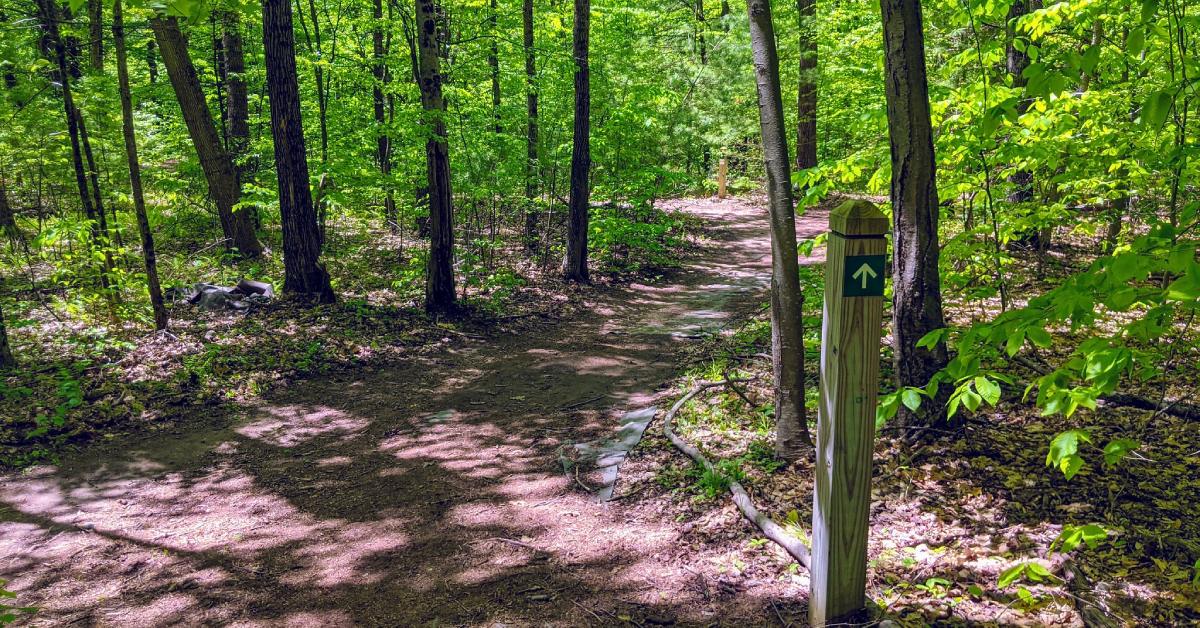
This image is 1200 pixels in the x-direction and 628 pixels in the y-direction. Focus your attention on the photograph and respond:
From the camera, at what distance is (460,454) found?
5699 mm

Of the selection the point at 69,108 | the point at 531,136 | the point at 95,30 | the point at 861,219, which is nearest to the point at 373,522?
the point at 861,219

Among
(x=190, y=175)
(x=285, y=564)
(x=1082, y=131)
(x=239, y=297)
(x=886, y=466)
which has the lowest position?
(x=285, y=564)

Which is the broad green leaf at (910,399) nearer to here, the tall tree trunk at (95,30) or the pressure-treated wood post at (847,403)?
the pressure-treated wood post at (847,403)

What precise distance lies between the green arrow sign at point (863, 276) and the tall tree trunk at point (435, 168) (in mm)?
7494

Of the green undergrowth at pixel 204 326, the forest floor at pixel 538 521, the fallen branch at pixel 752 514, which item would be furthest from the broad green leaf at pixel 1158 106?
the green undergrowth at pixel 204 326

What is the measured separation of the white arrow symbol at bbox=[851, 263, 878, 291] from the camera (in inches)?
104

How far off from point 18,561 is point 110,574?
2.25ft

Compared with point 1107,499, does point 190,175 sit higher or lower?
higher

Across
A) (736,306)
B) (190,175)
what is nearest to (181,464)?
(736,306)

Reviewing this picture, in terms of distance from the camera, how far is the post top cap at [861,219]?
8.40ft

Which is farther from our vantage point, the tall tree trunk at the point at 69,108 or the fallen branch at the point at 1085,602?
the tall tree trunk at the point at 69,108

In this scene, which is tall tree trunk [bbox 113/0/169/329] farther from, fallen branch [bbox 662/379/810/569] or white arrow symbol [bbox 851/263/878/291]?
white arrow symbol [bbox 851/263/878/291]

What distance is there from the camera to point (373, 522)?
4.59m

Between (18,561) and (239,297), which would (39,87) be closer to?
(239,297)
